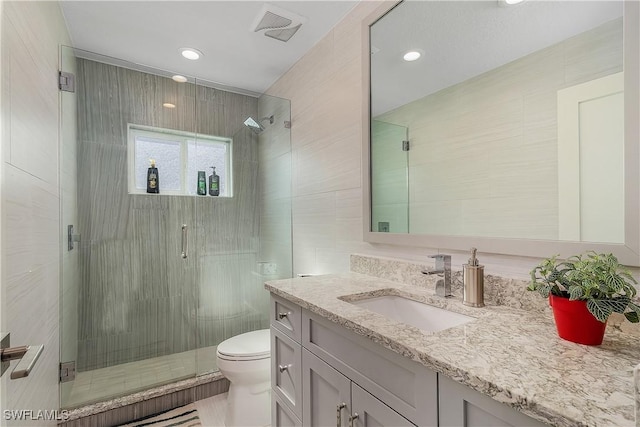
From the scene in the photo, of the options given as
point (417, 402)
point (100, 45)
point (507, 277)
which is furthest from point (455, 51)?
point (100, 45)

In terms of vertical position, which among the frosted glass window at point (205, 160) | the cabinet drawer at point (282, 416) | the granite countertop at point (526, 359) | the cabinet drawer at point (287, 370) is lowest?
the cabinet drawer at point (282, 416)

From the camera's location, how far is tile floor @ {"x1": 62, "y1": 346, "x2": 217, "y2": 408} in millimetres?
1829

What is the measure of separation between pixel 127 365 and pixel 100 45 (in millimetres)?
2148

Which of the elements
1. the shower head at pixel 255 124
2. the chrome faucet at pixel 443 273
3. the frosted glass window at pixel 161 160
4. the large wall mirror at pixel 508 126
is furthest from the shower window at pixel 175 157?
the chrome faucet at pixel 443 273

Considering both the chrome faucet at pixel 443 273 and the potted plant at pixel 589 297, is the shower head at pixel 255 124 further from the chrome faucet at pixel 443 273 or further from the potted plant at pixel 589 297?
the potted plant at pixel 589 297

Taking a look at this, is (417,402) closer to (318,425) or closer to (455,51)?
(318,425)

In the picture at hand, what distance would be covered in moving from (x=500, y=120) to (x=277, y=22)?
1428 millimetres

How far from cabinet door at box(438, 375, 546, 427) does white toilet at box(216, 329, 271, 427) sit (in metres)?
1.27

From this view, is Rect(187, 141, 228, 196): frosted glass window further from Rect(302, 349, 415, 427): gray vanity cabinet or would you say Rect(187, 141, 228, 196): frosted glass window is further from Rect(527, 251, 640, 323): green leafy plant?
Rect(527, 251, 640, 323): green leafy plant

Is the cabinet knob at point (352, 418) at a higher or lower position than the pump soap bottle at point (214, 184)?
lower

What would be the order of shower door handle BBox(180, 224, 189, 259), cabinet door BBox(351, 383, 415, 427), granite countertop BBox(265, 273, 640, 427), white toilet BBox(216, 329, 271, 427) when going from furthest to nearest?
shower door handle BBox(180, 224, 189, 259) < white toilet BBox(216, 329, 271, 427) < cabinet door BBox(351, 383, 415, 427) < granite countertop BBox(265, 273, 640, 427)

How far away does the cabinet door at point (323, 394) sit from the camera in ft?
3.10

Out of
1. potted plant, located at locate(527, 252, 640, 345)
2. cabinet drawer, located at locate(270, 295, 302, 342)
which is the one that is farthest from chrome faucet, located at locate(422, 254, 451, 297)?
cabinet drawer, located at locate(270, 295, 302, 342)

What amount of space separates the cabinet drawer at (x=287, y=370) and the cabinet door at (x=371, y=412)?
1.08ft
